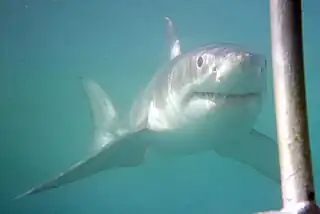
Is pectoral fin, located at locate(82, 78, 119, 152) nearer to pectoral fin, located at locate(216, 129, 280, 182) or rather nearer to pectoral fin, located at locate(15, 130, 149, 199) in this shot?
pectoral fin, located at locate(15, 130, 149, 199)

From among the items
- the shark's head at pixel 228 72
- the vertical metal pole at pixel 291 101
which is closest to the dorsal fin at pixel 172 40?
the shark's head at pixel 228 72

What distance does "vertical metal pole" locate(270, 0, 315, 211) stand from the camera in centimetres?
142

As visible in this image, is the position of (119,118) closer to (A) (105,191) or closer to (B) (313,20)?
→ (B) (313,20)

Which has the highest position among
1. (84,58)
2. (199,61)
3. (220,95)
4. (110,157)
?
(84,58)

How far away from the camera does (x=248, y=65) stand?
3982 mm

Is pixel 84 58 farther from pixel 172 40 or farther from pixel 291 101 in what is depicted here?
pixel 291 101

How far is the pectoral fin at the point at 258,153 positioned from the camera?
6.73 metres

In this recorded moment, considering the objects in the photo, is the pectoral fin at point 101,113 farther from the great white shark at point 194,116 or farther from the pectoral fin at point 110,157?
the pectoral fin at point 110,157

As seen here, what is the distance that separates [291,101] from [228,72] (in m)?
2.75

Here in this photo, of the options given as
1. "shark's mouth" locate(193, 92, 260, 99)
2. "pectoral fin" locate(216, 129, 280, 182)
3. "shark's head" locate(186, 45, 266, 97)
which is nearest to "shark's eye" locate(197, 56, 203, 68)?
"shark's head" locate(186, 45, 266, 97)

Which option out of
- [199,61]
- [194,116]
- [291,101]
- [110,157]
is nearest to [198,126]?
[194,116]

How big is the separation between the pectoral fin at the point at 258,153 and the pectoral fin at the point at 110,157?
1.22 m

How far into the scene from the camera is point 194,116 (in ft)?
17.1

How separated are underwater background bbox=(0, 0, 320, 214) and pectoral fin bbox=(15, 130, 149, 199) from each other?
2.02 m
